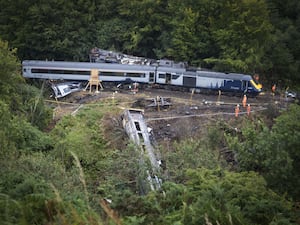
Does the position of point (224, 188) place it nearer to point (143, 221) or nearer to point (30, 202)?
point (143, 221)

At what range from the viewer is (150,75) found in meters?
26.6

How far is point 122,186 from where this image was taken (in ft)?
51.4

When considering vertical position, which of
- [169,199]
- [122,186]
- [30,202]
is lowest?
[122,186]

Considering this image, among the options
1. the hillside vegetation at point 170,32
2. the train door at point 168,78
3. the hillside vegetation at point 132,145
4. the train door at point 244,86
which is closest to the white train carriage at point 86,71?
the train door at point 168,78

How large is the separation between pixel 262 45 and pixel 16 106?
1515 cm

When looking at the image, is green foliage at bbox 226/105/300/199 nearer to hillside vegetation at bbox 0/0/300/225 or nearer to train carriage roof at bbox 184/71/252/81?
hillside vegetation at bbox 0/0/300/225

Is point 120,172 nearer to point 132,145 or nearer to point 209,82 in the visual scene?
point 132,145

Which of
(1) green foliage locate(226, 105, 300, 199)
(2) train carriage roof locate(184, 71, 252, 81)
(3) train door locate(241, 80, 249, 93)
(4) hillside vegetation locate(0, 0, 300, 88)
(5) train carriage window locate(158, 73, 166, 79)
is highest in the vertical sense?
(4) hillside vegetation locate(0, 0, 300, 88)

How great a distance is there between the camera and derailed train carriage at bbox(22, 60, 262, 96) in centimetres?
2578

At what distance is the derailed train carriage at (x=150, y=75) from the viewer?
2578 cm

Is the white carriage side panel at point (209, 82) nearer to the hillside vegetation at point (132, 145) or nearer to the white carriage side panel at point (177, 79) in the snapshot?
the white carriage side panel at point (177, 79)

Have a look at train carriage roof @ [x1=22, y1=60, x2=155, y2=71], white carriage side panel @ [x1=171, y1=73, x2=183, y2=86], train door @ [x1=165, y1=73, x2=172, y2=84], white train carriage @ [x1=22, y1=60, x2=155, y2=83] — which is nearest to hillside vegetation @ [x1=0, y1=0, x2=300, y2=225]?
train carriage roof @ [x1=22, y1=60, x2=155, y2=71]

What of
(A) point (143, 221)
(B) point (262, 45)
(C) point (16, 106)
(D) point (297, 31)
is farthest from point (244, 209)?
(D) point (297, 31)

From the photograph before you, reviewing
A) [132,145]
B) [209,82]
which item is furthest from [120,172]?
[209,82]
